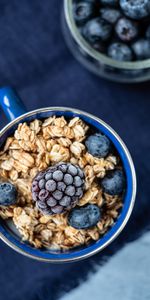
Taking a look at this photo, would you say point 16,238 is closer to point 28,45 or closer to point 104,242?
point 104,242

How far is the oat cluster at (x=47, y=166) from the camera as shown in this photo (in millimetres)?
853

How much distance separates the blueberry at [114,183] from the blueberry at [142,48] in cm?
24

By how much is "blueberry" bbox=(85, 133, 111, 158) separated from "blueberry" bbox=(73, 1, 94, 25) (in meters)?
0.24

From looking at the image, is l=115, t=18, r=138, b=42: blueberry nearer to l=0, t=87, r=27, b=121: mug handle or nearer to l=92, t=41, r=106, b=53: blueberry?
l=92, t=41, r=106, b=53: blueberry

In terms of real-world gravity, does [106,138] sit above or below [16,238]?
above

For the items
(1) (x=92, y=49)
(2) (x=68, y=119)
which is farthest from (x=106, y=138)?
(1) (x=92, y=49)

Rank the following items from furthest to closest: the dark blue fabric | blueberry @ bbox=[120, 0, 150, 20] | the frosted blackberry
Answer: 1. the dark blue fabric
2. blueberry @ bbox=[120, 0, 150, 20]
3. the frosted blackberry

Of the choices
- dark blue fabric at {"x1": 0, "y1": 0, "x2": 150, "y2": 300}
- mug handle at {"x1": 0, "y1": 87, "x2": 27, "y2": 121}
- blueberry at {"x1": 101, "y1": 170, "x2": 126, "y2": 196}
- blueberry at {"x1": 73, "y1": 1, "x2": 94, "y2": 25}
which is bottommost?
blueberry at {"x1": 101, "y1": 170, "x2": 126, "y2": 196}

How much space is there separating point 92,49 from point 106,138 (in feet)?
0.62

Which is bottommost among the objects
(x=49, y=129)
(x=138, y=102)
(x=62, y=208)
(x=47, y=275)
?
(x=47, y=275)

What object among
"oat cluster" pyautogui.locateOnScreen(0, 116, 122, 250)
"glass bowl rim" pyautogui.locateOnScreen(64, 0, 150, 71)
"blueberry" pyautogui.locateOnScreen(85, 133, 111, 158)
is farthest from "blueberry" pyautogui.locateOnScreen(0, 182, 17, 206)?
"glass bowl rim" pyautogui.locateOnScreen(64, 0, 150, 71)

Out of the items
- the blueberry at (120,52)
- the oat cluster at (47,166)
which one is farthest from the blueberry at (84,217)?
the blueberry at (120,52)

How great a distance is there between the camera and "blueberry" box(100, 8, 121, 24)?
0.97m

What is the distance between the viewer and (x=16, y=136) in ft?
2.82
